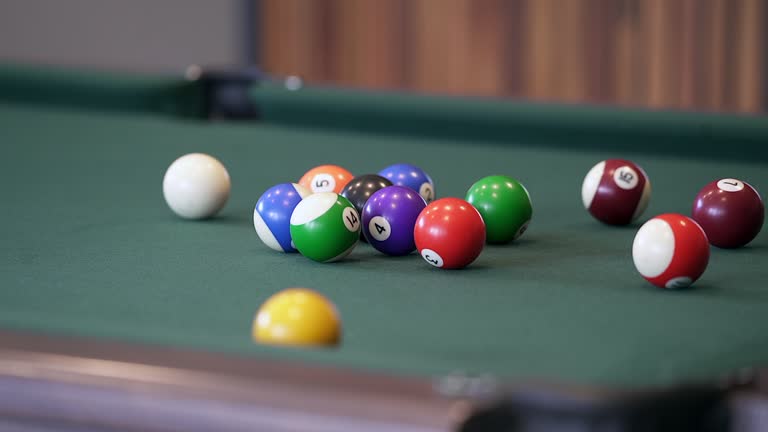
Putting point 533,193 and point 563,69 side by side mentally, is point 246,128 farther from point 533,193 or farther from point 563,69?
point 563,69

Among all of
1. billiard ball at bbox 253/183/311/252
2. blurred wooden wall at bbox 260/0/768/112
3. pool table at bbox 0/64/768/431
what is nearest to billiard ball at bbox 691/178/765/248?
pool table at bbox 0/64/768/431

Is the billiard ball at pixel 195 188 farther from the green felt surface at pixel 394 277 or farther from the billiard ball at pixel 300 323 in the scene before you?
the billiard ball at pixel 300 323

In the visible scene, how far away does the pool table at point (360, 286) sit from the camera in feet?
3.17

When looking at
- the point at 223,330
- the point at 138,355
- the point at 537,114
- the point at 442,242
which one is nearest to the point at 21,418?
the point at 138,355

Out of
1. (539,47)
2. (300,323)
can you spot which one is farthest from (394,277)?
(539,47)

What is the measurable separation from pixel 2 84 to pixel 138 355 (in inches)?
114

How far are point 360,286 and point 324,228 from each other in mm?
191

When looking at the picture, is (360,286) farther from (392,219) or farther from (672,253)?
(672,253)

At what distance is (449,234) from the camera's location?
173 cm

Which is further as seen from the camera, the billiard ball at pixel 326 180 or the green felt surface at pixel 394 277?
the billiard ball at pixel 326 180

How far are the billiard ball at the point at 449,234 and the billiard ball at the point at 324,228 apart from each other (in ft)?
0.38

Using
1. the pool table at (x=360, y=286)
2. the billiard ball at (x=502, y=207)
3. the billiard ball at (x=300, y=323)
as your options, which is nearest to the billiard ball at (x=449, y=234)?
the pool table at (x=360, y=286)

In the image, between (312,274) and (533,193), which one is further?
(533,193)

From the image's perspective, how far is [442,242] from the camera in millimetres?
1727
